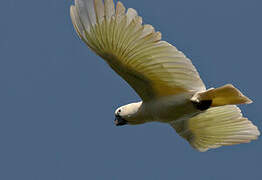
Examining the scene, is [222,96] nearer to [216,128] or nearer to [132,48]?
[132,48]

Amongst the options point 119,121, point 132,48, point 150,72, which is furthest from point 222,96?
point 119,121

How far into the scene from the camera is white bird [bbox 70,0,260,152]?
5.89 m

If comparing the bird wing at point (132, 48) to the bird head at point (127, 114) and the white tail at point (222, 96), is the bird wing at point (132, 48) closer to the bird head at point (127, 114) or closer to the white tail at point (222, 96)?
the white tail at point (222, 96)

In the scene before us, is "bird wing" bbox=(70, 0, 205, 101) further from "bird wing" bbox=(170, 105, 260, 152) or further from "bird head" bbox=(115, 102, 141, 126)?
"bird wing" bbox=(170, 105, 260, 152)

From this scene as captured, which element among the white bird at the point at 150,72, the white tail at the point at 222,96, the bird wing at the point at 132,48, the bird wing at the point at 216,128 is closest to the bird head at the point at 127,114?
the white bird at the point at 150,72

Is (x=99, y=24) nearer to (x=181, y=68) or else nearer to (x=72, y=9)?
(x=72, y=9)

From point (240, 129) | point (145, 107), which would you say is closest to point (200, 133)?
point (240, 129)

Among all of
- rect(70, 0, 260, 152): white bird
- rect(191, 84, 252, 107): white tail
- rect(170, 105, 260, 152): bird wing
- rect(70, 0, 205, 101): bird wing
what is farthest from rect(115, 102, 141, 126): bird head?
rect(191, 84, 252, 107): white tail

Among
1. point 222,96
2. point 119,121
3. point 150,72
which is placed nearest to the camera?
point 222,96

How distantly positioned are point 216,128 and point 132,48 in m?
2.15

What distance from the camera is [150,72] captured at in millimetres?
6457

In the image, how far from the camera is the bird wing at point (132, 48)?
5.84 m

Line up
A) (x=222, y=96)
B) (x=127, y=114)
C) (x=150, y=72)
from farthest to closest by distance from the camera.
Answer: (x=127, y=114) < (x=150, y=72) < (x=222, y=96)

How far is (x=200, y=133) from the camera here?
25.5 feet
